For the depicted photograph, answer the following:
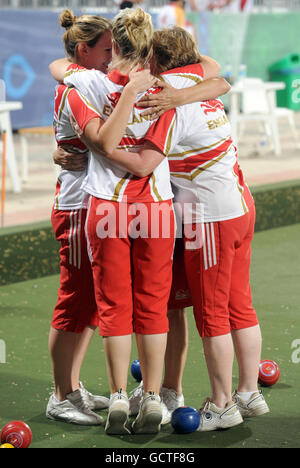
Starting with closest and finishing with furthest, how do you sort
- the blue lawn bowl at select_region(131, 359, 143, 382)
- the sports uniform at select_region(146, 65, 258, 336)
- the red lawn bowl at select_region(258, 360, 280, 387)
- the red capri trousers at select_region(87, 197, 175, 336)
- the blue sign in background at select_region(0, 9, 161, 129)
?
the red capri trousers at select_region(87, 197, 175, 336)
the sports uniform at select_region(146, 65, 258, 336)
the red lawn bowl at select_region(258, 360, 280, 387)
the blue lawn bowl at select_region(131, 359, 143, 382)
the blue sign in background at select_region(0, 9, 161, 129)

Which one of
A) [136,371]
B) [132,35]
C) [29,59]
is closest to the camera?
[132,35]

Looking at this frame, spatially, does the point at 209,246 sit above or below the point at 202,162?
below

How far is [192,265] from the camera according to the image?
3316 mm

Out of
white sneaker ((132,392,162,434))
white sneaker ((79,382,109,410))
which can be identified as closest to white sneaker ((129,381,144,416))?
white sneaker ((79,382,109,410))

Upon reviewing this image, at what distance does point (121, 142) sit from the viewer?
10.4ft

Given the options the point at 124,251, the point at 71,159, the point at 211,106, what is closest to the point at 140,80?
the point at 211,106

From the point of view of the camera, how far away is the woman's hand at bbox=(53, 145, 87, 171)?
11.0 feet

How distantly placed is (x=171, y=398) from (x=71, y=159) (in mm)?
977

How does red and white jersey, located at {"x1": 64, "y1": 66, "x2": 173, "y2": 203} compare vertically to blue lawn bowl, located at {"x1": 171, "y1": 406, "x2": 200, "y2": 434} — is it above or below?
above

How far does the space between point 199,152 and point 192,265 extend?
15.9 inches

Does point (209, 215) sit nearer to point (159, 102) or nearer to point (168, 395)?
point (159, 102)

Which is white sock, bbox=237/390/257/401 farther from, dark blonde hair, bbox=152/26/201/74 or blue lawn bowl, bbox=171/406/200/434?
dark blonde hair, bbox=152/26/201/74

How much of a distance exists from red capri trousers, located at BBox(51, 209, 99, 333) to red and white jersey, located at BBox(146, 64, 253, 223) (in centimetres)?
39

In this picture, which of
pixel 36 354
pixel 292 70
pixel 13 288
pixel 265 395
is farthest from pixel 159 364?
pixel 292 70
